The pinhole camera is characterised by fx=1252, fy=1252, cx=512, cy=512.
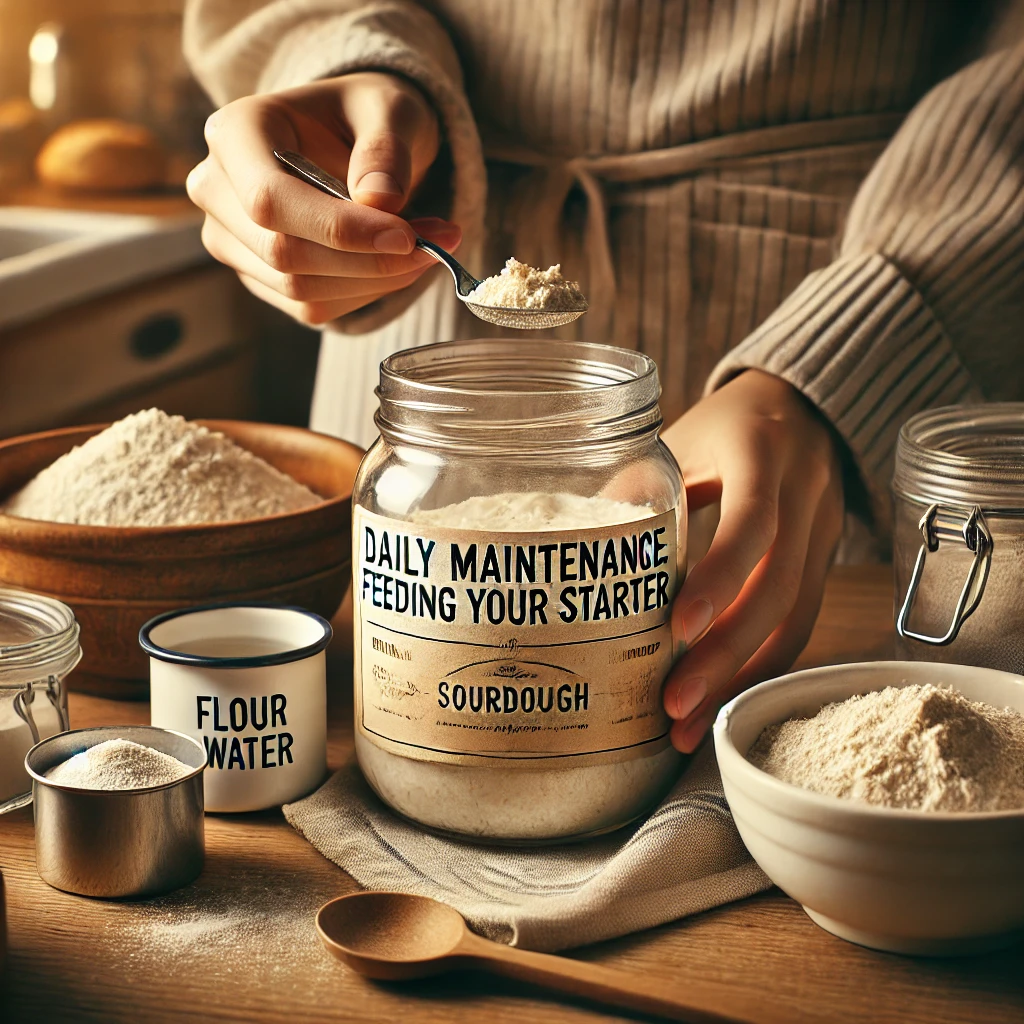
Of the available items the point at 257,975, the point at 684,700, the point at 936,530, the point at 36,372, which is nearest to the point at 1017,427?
the point at 936,530

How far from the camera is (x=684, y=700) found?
621mm

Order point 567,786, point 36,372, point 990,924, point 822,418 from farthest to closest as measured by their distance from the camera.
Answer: point 36,372, point 822,418, point 567,786, point 990,924

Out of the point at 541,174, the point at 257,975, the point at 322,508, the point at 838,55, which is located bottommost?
the point at 257,975

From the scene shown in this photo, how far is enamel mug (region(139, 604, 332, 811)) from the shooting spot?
65 centimetres

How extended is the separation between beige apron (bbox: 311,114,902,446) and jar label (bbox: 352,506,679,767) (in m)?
0.59

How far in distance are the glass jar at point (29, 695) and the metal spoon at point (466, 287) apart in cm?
28

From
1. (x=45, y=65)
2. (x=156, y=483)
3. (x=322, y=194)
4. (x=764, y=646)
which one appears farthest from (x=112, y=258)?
(x=764, y=646)

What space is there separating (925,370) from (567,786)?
0.50m

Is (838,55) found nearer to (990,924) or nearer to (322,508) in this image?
(322,508)

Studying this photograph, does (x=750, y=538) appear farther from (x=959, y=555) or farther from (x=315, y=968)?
(x=315, y=968)

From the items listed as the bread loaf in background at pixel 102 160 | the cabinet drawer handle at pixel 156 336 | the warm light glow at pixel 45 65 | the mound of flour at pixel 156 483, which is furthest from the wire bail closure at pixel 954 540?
the warm light glow at pixel 45 65

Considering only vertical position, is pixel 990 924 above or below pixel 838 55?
below

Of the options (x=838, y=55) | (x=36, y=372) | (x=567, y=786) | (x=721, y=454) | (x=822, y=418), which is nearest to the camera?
(x=567, y=786)

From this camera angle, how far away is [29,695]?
67cm
